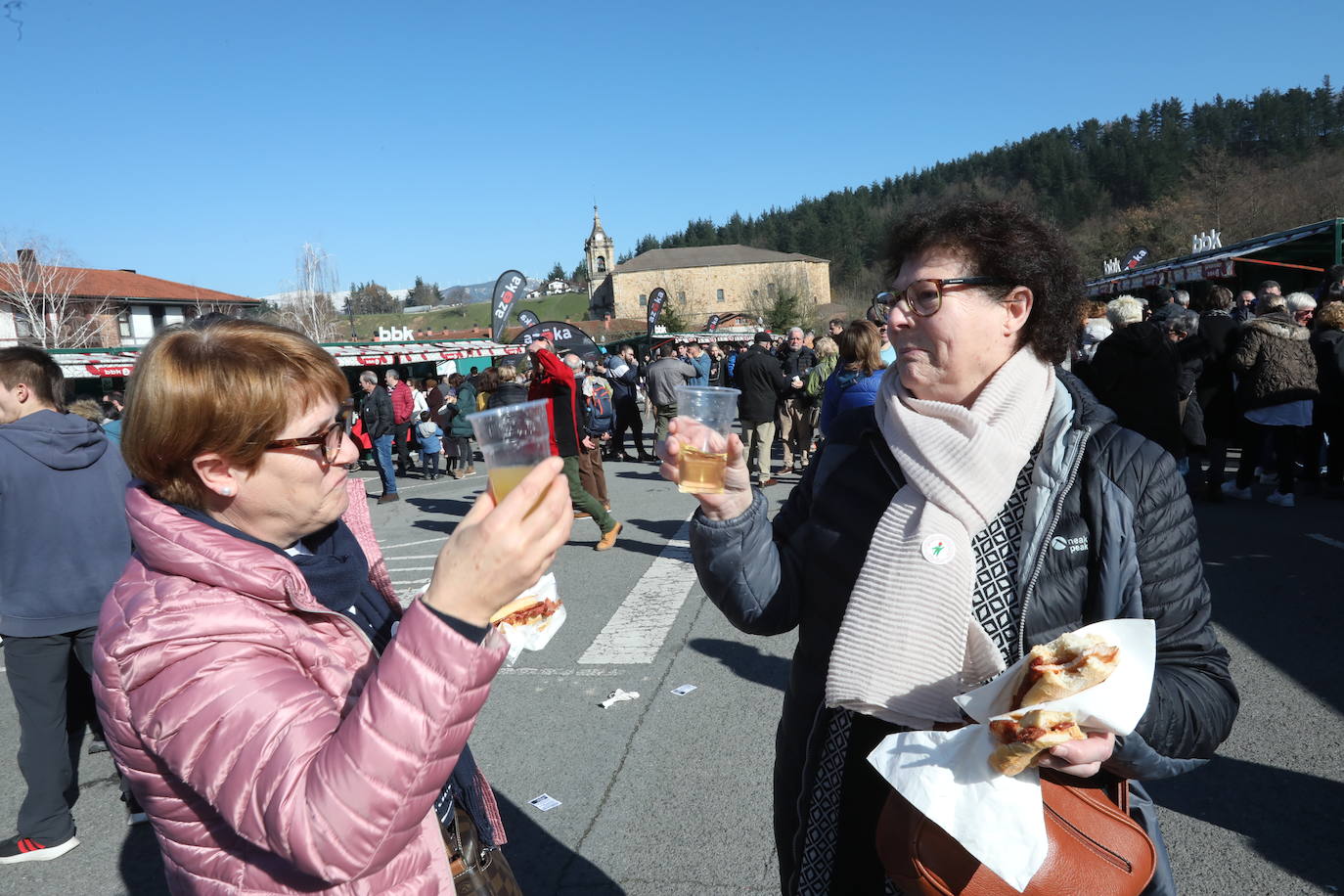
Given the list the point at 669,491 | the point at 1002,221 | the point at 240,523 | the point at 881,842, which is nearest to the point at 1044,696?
the point at 881,842

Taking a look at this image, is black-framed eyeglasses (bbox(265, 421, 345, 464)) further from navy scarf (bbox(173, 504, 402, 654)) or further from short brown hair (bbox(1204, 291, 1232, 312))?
short brown hair (bbox(1204, 291, 1232, 312))

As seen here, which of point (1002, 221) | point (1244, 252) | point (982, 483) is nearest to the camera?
point (982, 483)

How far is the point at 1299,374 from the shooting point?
25.5 ft

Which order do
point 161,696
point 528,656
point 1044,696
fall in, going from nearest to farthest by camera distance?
point 161,696
point 1044,696
point 528,656

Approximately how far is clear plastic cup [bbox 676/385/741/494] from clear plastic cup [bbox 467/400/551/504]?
1.38 feet

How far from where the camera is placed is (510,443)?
1339 mm

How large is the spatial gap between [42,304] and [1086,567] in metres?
57.1

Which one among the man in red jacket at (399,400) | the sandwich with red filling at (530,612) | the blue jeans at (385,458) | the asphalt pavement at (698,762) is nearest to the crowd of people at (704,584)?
the sandwich with red filling at (530,612)

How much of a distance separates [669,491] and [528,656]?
6068 mm

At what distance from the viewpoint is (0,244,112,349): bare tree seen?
144ft

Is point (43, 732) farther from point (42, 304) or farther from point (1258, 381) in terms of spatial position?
point (42, 304)

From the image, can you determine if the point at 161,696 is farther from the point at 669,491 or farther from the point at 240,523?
the point at 669,491

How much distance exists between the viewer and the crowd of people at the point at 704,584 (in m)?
1.09

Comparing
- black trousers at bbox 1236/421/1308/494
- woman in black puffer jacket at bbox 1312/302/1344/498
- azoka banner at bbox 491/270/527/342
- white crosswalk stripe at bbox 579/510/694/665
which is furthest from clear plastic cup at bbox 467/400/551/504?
azoka banner at bbox 491/270/527/342
